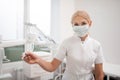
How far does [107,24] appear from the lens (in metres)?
2.85

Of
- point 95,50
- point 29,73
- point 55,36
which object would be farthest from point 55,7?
point 95,50

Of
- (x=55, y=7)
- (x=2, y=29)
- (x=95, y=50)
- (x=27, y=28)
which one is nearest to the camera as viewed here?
(x=95, y=50)

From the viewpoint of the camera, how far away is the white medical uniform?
1760mm

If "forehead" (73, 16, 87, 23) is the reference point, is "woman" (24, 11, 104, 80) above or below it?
below

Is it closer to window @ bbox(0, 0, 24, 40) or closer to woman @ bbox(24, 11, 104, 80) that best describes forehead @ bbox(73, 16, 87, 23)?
woman @ bbox(24, 11, 104, 80)

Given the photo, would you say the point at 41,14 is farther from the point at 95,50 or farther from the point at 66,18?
the point at 95,50

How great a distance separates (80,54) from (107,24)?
1244 millimetres

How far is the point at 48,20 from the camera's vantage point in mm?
3262

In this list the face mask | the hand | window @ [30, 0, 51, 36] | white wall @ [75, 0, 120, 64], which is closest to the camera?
the hand

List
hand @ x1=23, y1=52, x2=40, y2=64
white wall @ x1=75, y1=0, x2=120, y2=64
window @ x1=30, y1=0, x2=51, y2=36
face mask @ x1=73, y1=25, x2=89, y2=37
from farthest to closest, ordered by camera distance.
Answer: window @ x1=30, y1=0, x2=51, y2=36, white wall @ x1=75, y1=0, x2=120, y2=64, face mask @ x1=73, y1=25, x2=89, y2=37, hand @ x1=23, y1=52, x2=40, y2=64

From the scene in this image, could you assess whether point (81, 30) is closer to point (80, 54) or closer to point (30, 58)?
point (80, 54)

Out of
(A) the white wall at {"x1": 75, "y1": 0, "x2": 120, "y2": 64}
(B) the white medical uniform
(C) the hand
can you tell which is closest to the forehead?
(B) the white medical uniform

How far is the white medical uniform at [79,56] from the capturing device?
1760 mm

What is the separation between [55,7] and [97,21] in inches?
27.9
